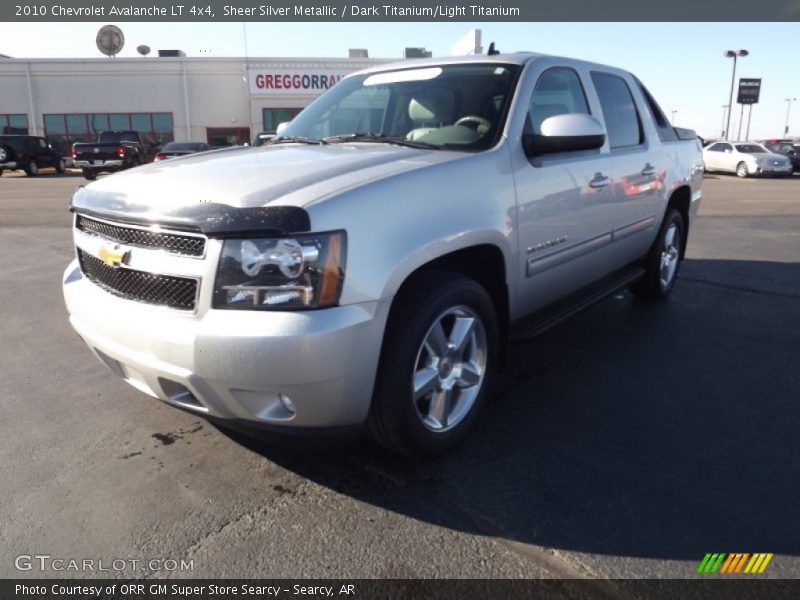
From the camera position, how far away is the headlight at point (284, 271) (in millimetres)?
2230

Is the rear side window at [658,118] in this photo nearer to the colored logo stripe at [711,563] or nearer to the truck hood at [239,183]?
the truck hood at [239,183]

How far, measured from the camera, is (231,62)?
34.2 m

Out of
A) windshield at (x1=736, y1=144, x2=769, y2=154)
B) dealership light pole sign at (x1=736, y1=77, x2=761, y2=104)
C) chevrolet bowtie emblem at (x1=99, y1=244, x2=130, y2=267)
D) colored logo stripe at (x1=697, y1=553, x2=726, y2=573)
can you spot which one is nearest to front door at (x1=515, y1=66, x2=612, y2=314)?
colored logo stripe at (x1=697, y1=553, x2=726, y2=573)

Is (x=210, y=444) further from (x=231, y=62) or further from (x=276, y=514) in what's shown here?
(x=231, y=62)

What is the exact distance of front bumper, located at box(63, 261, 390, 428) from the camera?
7.22 ft

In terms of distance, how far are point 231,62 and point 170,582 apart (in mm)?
35808

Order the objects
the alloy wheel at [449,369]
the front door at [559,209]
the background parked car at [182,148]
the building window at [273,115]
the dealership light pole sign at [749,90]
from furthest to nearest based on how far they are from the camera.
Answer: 1. the dealership light pole sign at [749,90]
2. the building window at [273,115]
3. the background parked car at [182,148]
4. the front door at [559,209]
5. the alloy wheel at [449,369]

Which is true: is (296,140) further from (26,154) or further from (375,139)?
(26,154)

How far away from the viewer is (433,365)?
9.21 feet

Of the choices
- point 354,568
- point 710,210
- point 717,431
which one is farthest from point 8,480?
point 710,210

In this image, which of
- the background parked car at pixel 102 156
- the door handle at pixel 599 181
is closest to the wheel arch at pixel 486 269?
the door handle at pixel 599 181

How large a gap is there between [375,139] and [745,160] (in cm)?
2619

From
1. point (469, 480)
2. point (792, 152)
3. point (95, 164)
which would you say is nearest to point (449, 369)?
point (469, 480)

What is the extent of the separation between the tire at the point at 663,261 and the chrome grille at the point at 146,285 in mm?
4093
